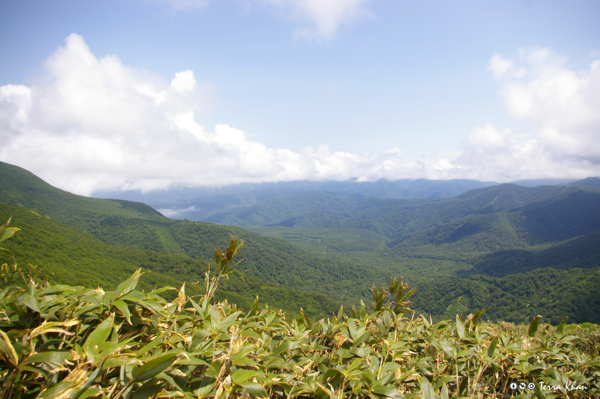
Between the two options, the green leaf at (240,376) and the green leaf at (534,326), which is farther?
the green leaf at (534,326)

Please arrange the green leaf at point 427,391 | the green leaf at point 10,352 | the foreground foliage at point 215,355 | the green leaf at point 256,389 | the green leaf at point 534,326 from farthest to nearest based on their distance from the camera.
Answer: the green leaf at point 534,326
the green leaf at point 427,391
the green leaf at point 256,389
the foreground foliage at point 215,355
the green leaf at point 10,352

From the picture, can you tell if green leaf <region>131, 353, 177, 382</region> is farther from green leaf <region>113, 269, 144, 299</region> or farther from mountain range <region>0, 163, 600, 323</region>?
mountain range <region>0, 163, 600, 323</region>

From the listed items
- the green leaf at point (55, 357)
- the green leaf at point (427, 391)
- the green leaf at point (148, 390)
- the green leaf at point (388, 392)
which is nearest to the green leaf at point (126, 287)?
the green leaf at point (55, 357)

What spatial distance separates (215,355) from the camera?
4.62 feet

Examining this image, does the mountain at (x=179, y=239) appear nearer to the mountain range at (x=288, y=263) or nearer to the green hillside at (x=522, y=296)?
the mountain range at (x=288, y=263)

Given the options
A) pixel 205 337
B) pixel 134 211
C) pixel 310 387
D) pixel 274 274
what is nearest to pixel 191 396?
pixel 205 337

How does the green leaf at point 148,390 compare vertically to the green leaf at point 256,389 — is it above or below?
above

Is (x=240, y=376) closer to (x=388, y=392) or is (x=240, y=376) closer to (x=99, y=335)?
(x=99, y=335)

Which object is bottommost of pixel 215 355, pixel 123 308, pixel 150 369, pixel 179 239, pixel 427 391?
pixel 179 239

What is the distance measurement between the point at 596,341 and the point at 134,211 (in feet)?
634

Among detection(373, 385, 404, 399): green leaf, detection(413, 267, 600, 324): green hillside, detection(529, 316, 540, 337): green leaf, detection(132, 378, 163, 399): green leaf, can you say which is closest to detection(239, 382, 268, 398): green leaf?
detection(132, 378, 163, 399): green leaf

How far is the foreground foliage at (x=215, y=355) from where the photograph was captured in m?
1.02

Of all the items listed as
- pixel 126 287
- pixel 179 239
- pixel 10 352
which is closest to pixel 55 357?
pixel 10 352

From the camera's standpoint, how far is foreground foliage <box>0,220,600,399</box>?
1017 millimetres
